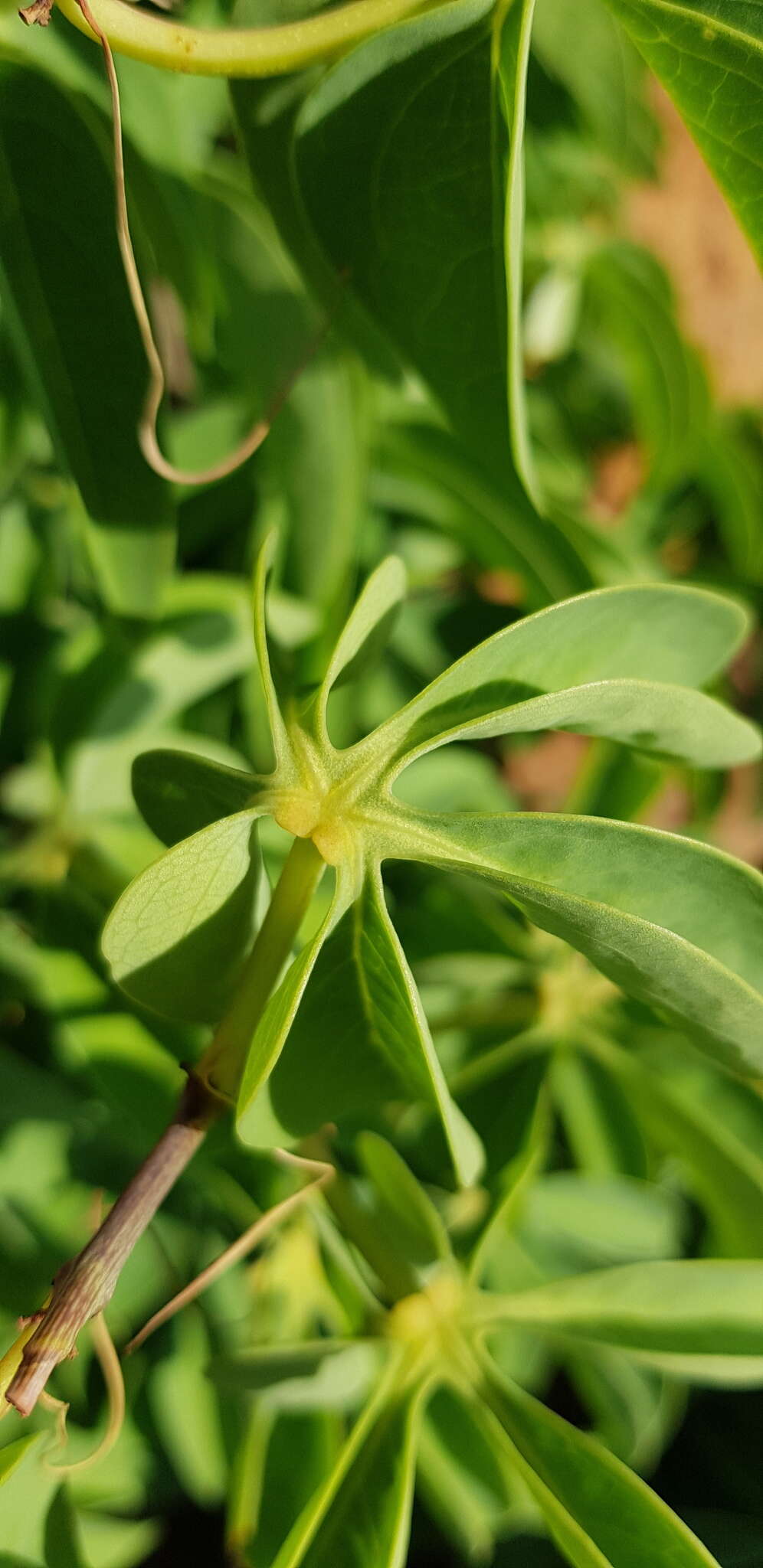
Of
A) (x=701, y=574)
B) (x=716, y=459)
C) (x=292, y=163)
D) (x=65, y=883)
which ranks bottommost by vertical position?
(x=65, y=883)

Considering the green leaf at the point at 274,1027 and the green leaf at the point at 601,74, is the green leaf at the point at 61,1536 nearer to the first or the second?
the green leaf at the point at 274,1027

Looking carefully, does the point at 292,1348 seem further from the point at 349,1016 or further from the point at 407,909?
the point at 407,909

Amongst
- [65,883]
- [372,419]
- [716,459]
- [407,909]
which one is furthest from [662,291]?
[65,883]

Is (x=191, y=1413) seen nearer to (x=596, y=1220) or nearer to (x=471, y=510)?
(x=596, y=1220)

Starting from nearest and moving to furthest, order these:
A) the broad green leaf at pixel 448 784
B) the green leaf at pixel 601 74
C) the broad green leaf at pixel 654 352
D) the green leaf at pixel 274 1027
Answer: the green leaf at pixel 274 1027
the green leaf at pixel 601 74
the broad green leaf at pixel 448 784
the broad green leaf at pixel 654 352

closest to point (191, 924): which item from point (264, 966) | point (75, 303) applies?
point (264, 966)

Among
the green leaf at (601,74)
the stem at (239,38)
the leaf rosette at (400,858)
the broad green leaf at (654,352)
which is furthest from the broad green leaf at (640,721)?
the broad green leaf at (654,352)
